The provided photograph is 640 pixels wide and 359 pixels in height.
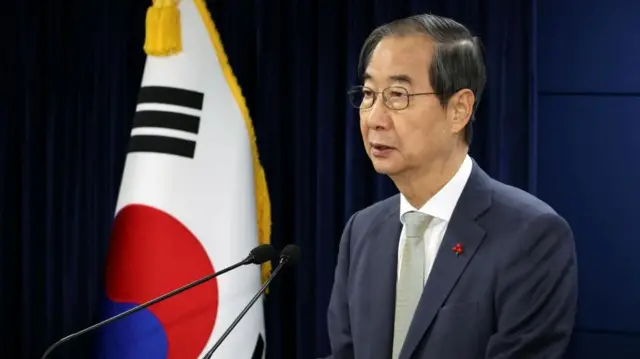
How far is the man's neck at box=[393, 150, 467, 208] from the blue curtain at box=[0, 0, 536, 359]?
1194mm

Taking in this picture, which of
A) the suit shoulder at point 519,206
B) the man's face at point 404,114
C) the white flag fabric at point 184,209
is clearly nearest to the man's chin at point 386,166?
the man's face at point 404,114

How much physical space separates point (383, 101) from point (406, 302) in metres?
0.40

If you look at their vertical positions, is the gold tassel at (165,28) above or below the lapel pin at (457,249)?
above

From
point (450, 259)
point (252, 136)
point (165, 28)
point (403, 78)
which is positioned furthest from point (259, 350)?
point (403, 78)

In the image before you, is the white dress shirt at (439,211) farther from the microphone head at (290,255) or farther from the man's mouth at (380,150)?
the microphone head at (290,255)

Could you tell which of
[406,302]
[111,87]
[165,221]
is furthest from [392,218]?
[111,87]

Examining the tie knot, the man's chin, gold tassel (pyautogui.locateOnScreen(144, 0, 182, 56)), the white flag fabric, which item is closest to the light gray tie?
the tie knot

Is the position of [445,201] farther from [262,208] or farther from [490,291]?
[262,208]

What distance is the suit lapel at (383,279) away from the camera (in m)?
1.63

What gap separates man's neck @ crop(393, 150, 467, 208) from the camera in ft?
5.32

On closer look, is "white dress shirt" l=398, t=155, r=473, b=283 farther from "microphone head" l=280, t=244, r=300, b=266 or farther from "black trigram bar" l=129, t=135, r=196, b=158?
"black trigram bar" l=129, t=135, r=196, b=158

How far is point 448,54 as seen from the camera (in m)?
1.58

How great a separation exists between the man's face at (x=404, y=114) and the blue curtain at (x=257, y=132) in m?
1.29

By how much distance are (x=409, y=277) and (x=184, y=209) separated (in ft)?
4.11
